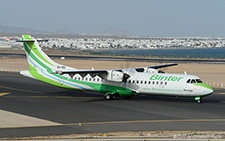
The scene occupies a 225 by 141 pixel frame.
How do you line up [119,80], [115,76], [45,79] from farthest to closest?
1. [45,79]
2. [115,76]
3. [119,80]

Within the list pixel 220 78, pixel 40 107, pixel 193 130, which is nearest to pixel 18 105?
pixel 40 107

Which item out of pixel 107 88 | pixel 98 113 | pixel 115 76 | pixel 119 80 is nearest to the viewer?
pixel 98 113

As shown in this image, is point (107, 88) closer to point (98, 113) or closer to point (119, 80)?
point (119, 80)

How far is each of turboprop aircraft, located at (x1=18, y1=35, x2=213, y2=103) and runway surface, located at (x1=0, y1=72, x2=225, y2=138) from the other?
1.15m

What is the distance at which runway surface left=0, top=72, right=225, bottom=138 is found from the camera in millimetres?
24625

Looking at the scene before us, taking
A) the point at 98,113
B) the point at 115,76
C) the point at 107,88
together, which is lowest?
the point at 98,113

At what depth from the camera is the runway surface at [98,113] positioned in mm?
24625

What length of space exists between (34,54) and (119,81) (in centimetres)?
1141

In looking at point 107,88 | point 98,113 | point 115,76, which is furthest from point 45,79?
point 98,113

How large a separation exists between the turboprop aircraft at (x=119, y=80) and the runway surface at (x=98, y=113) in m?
1.15

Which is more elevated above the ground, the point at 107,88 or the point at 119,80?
the point at 119,80

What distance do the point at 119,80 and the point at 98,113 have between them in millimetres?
7583

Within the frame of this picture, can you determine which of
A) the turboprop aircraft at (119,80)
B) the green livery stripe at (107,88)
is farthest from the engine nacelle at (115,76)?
the green livery stripe at (107,88)

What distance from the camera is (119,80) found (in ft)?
123
